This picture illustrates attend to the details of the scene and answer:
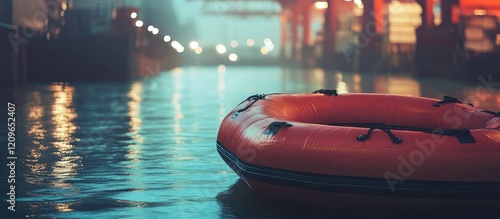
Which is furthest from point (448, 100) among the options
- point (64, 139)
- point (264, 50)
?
point (264, 50)

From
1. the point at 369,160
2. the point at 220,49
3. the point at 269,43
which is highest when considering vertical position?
the point at 269,43

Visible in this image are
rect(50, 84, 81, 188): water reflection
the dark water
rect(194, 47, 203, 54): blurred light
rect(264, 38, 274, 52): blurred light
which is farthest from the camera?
rect(264, 38, 274, 52): blurred light

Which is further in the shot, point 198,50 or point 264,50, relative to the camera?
point 264,50

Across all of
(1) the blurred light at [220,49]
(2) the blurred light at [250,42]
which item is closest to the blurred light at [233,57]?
(1) the blurred light at [220,49]

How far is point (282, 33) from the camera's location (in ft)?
323

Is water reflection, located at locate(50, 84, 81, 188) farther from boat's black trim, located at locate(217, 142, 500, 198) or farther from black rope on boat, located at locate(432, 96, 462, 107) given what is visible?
black rope on boat, located at locate(432, 96, 462, 107)

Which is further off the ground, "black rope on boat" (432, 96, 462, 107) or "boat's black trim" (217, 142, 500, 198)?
"black rope on boat" (432, 96, 462, 107)

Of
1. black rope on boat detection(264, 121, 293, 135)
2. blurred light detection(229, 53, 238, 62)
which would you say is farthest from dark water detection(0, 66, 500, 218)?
blurred light detection(229, 53, 238, 62)

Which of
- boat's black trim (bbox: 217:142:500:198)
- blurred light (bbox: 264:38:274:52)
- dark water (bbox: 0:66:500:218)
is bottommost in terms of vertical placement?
dark water (bbox: 0:66:500:218)

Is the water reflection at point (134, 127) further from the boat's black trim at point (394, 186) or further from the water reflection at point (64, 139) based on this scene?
the boat's black trim at point (394, 186)

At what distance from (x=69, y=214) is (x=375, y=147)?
6.89 feet

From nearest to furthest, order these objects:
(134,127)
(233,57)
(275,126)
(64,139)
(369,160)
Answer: (369,160) < (275,126) < (64,139) < (134,127) < (233,57)

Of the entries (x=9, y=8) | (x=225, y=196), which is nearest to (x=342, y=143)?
(x=225, y=196)

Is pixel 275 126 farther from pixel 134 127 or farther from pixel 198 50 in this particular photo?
pixel 198 50
